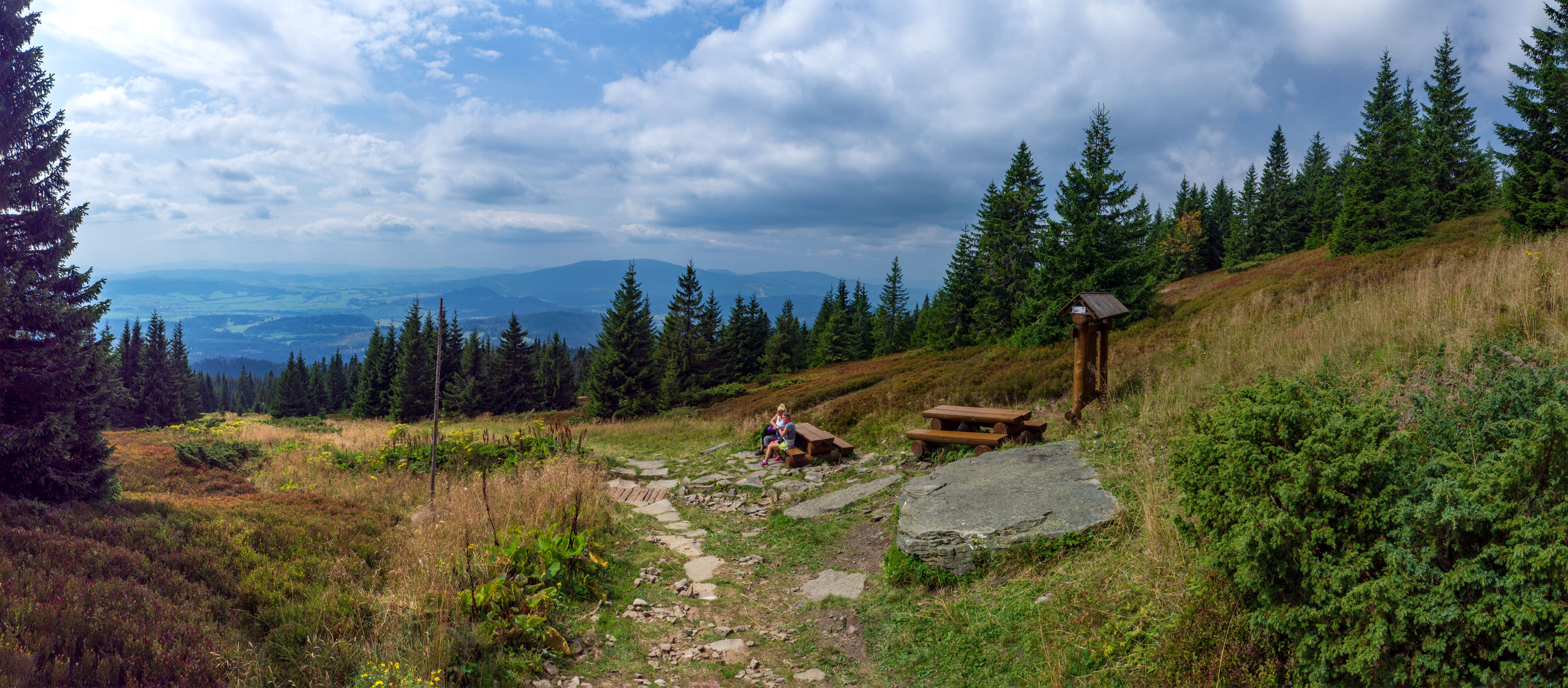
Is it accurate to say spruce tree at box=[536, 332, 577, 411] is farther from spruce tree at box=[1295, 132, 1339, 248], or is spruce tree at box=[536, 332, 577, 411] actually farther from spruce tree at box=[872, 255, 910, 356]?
spruce tree at box=[1295, 132, 1339, 248]

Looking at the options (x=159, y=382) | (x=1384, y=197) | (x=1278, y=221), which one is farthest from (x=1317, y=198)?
(x=159, y=382)

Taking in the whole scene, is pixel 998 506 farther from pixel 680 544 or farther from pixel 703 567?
pixel 680 544

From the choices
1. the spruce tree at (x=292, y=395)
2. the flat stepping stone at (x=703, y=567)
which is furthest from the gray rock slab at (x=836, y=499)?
the spruce tree at (x=292, y=395)

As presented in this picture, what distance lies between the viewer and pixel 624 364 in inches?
1281

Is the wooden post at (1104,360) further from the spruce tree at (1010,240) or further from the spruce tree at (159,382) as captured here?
the spruce tree at (159,382)

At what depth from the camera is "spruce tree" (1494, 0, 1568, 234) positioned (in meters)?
17.8

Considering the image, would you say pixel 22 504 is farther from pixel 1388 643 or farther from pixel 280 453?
pixel 1388 643

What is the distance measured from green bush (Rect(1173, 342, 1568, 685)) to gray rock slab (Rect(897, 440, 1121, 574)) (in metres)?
1.47

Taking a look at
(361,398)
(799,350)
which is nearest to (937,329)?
(799,350)

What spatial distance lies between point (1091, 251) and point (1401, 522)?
19.8m

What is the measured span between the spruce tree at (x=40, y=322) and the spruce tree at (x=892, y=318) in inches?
2119

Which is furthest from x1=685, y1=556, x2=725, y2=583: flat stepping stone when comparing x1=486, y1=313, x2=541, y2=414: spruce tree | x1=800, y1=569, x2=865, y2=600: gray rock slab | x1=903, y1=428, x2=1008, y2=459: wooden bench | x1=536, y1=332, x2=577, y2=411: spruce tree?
x1=486, y1=313, x2=541, y2=414: spruce tree

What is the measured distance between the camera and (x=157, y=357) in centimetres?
5047

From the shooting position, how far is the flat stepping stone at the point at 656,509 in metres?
8.01
